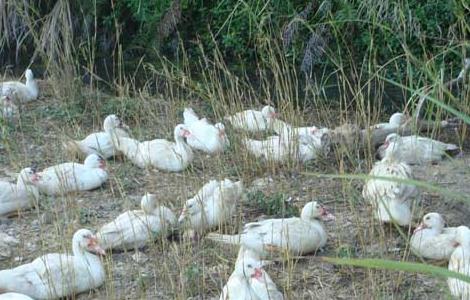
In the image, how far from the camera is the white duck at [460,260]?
511 cm

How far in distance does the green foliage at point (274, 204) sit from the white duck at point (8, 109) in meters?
2.93

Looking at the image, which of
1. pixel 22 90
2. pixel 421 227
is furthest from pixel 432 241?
pixel 22 90

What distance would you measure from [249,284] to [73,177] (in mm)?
2472

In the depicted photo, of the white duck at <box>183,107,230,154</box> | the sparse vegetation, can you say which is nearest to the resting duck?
the sparse vegetation

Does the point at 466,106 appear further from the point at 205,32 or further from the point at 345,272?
the point at 205,32

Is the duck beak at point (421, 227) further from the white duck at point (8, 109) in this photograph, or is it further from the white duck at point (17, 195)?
the white duck at point (8, 109)

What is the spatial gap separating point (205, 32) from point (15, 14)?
2494 mm

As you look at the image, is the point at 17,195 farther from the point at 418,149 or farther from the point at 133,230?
the point at 418,149

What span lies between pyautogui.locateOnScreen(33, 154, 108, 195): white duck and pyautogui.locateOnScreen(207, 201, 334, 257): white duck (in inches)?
54.7

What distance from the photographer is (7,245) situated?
21.0 ft

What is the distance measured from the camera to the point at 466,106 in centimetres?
751

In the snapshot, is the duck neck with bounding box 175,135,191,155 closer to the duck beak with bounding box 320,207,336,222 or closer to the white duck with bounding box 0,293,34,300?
the duck beak with bounding box 320,207,336,222

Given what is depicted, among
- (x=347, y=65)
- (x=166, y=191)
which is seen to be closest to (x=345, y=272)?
(x=166, y=191)

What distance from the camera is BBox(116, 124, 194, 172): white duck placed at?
310 inches
